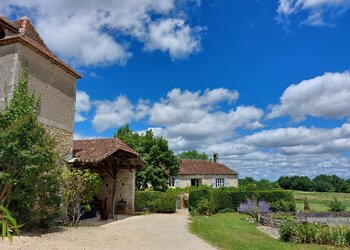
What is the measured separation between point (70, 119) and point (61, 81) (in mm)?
1837

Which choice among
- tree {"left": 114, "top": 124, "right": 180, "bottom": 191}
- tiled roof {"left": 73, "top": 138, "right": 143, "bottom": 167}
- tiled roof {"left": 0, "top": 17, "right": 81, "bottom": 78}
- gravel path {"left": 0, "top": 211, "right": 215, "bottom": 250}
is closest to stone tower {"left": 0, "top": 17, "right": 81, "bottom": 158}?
tiled roof {"left": 0, "top": 17, "right": 81, "bottom": 78}

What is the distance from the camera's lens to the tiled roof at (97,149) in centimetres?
1428

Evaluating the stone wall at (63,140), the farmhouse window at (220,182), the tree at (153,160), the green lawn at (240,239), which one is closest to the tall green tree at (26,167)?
the stone wall at (63,140)

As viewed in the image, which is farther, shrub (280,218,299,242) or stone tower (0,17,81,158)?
stone tower (0,17,81,158)

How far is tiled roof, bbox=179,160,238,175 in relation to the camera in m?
36.6

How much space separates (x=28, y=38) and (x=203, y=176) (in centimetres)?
2733

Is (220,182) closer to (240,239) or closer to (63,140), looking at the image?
(63,140)

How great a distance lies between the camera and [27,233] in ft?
33.1

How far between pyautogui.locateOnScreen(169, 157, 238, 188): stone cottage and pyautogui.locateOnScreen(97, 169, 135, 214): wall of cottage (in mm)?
16926

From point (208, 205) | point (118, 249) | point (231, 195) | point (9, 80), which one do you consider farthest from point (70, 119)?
point (231, 195)

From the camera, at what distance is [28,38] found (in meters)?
12.9

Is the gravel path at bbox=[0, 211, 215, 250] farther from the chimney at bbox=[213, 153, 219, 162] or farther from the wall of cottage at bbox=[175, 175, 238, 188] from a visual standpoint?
the chimney at bbox=[213, 153, 219, 162]

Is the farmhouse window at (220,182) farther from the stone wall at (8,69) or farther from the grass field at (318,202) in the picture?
the stone wall at (8,69)

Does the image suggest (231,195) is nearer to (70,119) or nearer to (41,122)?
(70,119)
